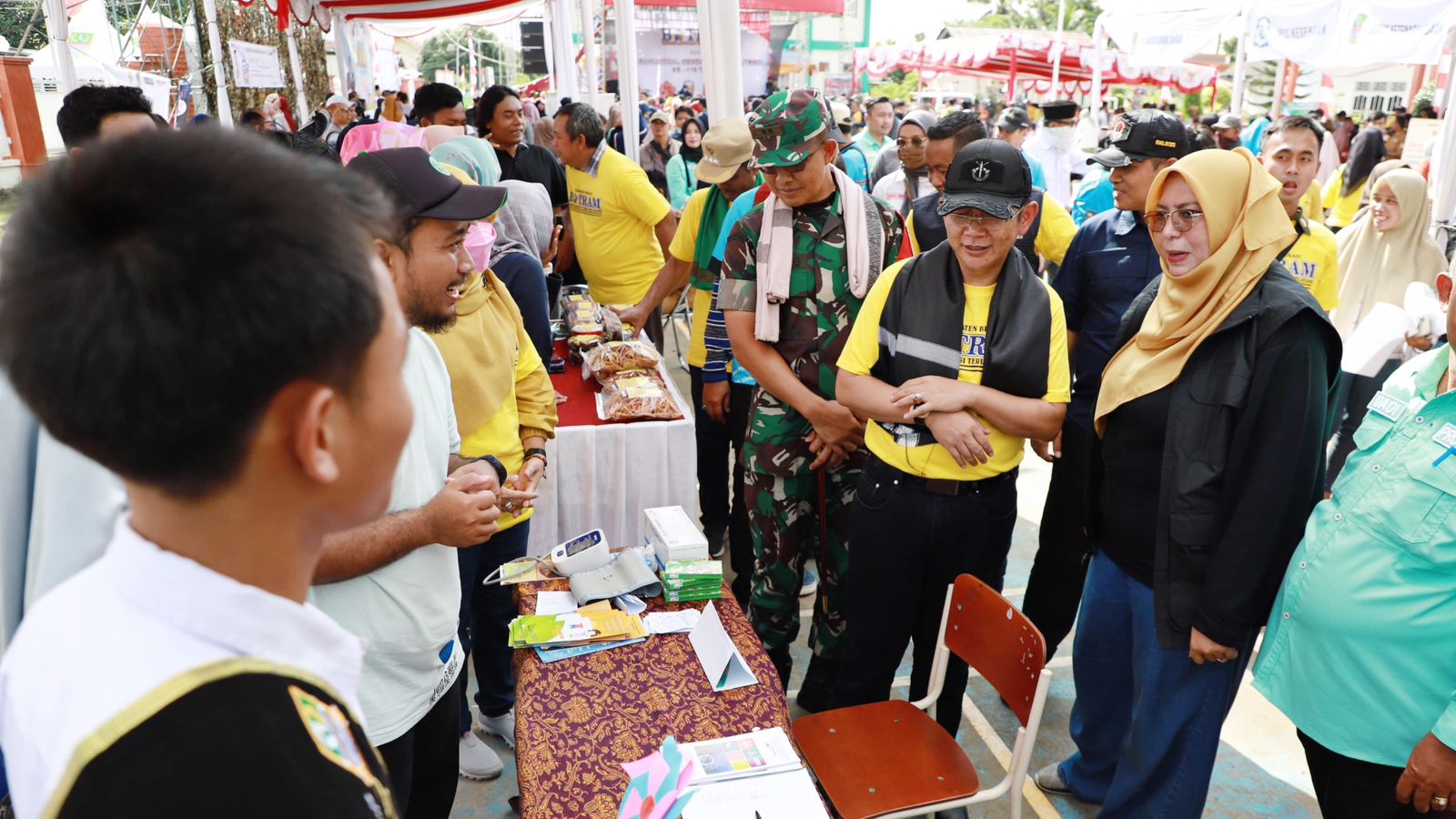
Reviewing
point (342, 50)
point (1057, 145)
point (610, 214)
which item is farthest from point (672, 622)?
point (342, 50)

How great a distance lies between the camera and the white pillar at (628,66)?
21.3 feet

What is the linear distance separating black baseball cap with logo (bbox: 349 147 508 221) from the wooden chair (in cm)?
149

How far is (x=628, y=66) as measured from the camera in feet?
22.2

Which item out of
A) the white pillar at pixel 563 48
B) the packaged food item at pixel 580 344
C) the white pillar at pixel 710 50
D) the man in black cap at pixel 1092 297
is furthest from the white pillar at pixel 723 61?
the white pillar at pixel 563 48

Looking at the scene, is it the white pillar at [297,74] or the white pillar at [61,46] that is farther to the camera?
the white pillar at [297,74]

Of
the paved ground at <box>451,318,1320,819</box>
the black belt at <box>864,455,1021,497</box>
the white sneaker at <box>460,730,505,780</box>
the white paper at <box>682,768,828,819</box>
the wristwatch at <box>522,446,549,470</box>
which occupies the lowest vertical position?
the paved ground at <box>451,318,1320,819</box>

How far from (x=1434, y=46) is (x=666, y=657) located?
872 centimetres

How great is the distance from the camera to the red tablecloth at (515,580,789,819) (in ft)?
5.48

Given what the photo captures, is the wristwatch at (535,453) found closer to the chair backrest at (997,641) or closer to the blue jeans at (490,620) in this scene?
the blue jeans at (490,620)

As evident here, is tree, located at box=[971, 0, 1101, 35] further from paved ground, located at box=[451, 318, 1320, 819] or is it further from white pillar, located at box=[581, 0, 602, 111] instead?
paved ground, located at box=[451, 318, 1320, 819]

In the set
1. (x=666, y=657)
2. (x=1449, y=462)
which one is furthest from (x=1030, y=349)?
(x=666, y=657)

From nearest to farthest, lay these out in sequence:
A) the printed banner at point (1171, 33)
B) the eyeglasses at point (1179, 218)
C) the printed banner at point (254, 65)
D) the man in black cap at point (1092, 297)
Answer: the eyeglasses at point (1179, 218), the man in black cap at point (1092, 297), the printed banner at point (254, 65), the printed banner at point (1171, 33)

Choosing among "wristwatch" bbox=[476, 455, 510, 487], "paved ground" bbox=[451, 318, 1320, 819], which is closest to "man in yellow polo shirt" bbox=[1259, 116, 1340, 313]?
"paved ground" bbox=[451, 318, 1320, 819]

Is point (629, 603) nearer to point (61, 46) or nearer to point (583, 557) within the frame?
point (583, 557)
